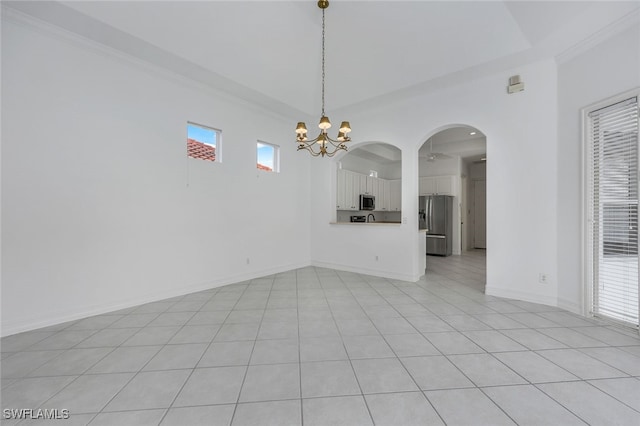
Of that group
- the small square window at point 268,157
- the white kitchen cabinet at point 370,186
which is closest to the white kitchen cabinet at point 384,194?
the white kitchen cabinet at point 370,186

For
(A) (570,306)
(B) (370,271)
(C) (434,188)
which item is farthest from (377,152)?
(A) (570,306)

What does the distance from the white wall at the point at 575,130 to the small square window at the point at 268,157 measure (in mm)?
4547

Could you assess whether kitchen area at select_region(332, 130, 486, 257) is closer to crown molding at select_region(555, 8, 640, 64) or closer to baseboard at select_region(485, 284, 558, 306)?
baseboard at select_region(485, 284, 558, 306)

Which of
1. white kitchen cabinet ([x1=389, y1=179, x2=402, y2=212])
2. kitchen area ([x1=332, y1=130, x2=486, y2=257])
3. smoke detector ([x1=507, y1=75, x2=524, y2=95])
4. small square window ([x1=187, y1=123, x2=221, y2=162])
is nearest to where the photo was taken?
smoke detector ([x1=507, y1=75, x2=524, y2=95])

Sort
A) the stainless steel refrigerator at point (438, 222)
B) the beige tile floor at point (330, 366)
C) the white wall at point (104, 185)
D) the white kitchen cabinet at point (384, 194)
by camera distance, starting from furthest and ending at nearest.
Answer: the white kitchen cabinet at point (384, 194) → the stainless steel refrigerator at point (438, 222) → the white wall at point (104, 185) → the beige tile floor at point (330, 366)

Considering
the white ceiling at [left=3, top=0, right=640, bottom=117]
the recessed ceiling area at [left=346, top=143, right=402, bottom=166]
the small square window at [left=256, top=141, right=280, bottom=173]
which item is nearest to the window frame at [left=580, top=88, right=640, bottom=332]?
the white ceiling at [left=3, top=0, right=640, bottom=117]

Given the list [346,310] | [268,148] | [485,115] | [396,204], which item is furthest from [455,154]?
[346,310]

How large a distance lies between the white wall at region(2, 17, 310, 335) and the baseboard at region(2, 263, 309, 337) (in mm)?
12

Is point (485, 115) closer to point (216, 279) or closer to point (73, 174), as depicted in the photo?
point (216, 279)

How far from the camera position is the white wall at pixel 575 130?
2930mm

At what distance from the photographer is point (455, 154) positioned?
811 centimetres

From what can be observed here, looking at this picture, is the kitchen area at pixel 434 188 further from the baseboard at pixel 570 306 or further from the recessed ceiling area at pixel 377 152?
the baseboard at pixel 570 306

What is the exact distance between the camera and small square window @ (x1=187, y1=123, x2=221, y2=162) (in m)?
4.29

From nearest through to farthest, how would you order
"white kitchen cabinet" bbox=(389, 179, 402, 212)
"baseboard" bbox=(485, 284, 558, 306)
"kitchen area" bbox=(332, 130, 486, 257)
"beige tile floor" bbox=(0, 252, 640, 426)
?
"beige tile floor" bbox=(0, 252, 640, 426) → "baseboard" bbox=(485, 284, 558, 306) → "kitchen area" bbox=(332, 130, 486, 257) → "white kitchen cabinet" bbox=(389, 179, 402, 212)
